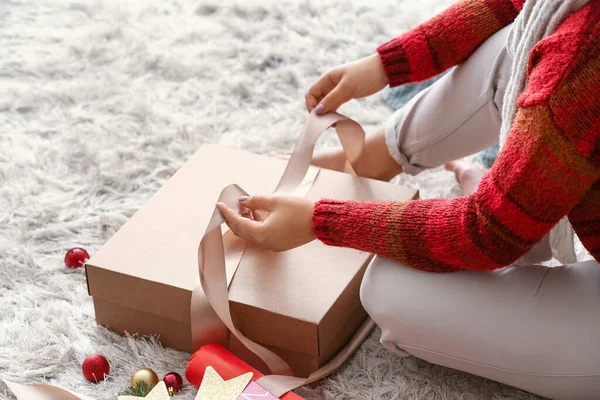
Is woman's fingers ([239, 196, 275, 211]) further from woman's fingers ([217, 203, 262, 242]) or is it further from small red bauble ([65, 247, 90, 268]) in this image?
small red bauble ([65, 247, 90, 268])

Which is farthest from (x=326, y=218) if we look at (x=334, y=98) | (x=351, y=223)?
(x=334, y=98)

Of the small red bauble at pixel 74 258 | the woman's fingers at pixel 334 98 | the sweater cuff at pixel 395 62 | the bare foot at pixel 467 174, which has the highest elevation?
the sweater cuff at pixel 395 62

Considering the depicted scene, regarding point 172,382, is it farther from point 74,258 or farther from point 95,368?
point 74,258

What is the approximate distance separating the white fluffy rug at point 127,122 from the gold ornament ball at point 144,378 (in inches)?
1.5

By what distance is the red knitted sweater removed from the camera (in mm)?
682

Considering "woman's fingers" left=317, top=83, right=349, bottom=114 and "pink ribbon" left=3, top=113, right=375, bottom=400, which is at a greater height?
"woman's fingers" left=317, top=83, right=349, bottom=114

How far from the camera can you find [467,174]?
1.22 m

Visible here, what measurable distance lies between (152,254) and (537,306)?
0.46 meters

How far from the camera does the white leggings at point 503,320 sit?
822 millimetres

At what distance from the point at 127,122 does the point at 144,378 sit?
64cm

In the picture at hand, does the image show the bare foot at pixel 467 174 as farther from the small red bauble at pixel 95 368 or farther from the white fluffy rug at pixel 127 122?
the small red bauble at pixel 95 368

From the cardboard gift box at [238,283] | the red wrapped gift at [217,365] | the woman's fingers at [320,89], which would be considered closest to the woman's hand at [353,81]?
the woman's fingers at [320,89]

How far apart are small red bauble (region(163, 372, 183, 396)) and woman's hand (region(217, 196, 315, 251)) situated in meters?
0.19

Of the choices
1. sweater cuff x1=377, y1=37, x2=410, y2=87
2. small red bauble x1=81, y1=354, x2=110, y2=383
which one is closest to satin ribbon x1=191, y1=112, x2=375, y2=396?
small red bauble x1=81, y1=354, x2=110, y2=383
